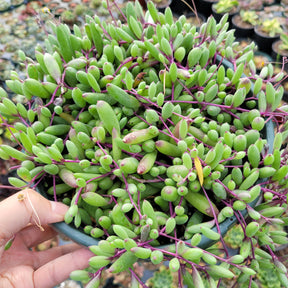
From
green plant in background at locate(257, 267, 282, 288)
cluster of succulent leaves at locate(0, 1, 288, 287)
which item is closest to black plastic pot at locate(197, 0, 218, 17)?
cluster of succulent leaves at locate(0, 1, 288, 287)

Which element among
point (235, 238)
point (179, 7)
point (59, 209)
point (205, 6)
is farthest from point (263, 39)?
point (59, 209)

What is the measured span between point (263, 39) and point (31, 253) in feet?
6.28

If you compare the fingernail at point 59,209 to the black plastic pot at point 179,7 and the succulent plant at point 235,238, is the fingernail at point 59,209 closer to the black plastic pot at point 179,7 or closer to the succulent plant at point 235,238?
the succulent plant at point 235,238

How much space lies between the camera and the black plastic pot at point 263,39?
1991mm

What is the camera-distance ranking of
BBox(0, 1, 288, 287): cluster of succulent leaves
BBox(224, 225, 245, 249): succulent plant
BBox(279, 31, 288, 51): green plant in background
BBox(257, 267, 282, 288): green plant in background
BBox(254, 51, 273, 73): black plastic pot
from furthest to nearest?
BBox(254, 51, 273, 73): black plastic pot → BBox(279, 31, 288, 51): green plant in background → BBox(224, 225, 245, 249): succulent plant → BBox(257, 267, 282, 288): green plant in background → BBox(0, 1, 288, 287): cluster of succulent leaves

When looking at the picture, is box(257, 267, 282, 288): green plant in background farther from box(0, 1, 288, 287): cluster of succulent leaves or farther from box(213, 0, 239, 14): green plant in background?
box(213, 0, 239, 14): green plant in background

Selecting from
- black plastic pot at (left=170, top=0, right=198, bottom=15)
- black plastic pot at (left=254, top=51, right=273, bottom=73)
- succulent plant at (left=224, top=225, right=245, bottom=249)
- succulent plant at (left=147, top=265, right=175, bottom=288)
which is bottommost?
succulent plant at (left=224, top=225, right=245, bottom=249)

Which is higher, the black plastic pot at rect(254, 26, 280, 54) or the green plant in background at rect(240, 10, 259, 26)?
the green plant in background at rect(240, 10, 259, 26)

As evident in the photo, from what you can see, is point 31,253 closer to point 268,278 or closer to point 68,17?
point 268,278

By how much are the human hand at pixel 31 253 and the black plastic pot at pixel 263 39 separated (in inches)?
71.6

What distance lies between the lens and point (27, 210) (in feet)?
2.29

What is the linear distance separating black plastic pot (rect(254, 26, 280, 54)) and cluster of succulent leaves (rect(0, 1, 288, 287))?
1318 millimetres

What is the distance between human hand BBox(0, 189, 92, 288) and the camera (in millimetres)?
692

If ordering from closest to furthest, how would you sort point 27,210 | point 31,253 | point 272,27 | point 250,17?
point 27,210 → point 31,253 → point 272,27 → point 250,17
